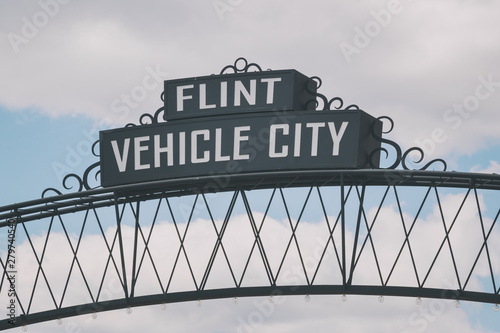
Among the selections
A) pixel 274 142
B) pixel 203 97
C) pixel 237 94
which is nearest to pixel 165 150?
pixel 203 97

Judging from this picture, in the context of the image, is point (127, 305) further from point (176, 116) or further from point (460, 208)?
point (460, 208)

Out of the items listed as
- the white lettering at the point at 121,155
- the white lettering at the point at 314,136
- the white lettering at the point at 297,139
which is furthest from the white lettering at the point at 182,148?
the white lettering at the point at 314,136

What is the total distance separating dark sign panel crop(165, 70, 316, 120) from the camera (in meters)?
24.9

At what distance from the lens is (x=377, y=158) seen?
2486 cm

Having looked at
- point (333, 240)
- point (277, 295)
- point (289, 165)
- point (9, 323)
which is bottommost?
point (9, 323)

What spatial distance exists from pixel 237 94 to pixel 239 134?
1.00 meters

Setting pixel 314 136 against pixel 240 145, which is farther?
pixel 240 145

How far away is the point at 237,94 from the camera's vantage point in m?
25.2

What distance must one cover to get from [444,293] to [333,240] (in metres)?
2.92

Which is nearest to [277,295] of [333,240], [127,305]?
[333,240]

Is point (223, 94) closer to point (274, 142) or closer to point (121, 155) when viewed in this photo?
point (274, 142)

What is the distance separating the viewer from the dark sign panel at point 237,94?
81.7ft

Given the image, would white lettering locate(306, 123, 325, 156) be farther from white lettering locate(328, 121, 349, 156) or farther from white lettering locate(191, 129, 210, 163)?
white lettering locate(191, 129, 210, 163)

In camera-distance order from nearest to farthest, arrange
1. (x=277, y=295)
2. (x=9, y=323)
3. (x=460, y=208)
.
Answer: (x=460, y=208) → (x=277, y=295) → (x=9, y=323)
